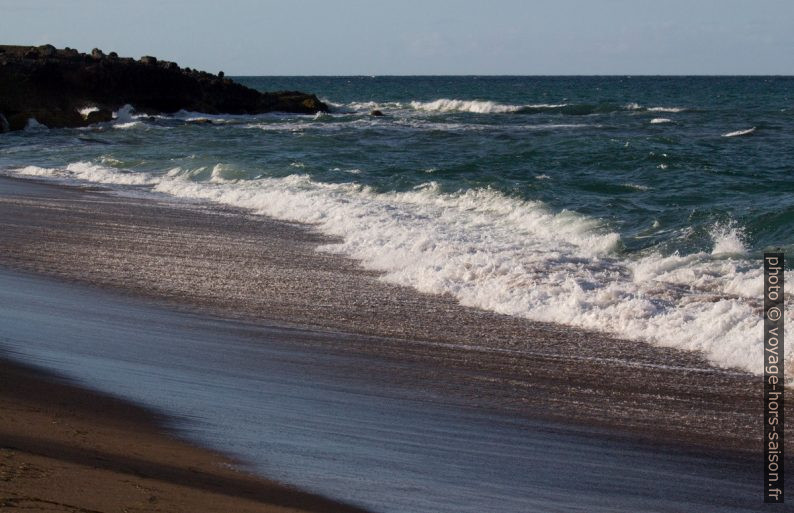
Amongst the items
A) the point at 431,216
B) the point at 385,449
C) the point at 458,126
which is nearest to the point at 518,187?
the point at 431,216

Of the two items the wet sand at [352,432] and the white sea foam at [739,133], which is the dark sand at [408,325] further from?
the white sea foam at [739,133]

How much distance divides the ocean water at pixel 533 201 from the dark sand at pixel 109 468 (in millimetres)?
4289

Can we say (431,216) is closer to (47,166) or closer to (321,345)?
(321,345)

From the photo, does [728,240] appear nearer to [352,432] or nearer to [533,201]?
[533,201]

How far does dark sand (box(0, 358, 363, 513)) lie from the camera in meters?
4.07

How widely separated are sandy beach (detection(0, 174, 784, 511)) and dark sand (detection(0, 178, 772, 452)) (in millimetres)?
21

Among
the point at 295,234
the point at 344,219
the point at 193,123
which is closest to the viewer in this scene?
the point at 295,234

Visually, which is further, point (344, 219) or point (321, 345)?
point (344, 219)

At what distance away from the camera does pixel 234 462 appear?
494cm

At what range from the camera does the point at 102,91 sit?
50.2m

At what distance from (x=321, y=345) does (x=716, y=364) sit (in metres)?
3.09

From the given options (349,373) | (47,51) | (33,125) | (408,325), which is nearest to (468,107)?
(47,51)

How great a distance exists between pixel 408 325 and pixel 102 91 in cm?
4550

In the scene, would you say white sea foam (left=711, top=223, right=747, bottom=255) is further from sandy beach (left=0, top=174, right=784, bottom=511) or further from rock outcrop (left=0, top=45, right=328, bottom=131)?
rock outcrop (left=0, top=45, right=328, bottom=131)
